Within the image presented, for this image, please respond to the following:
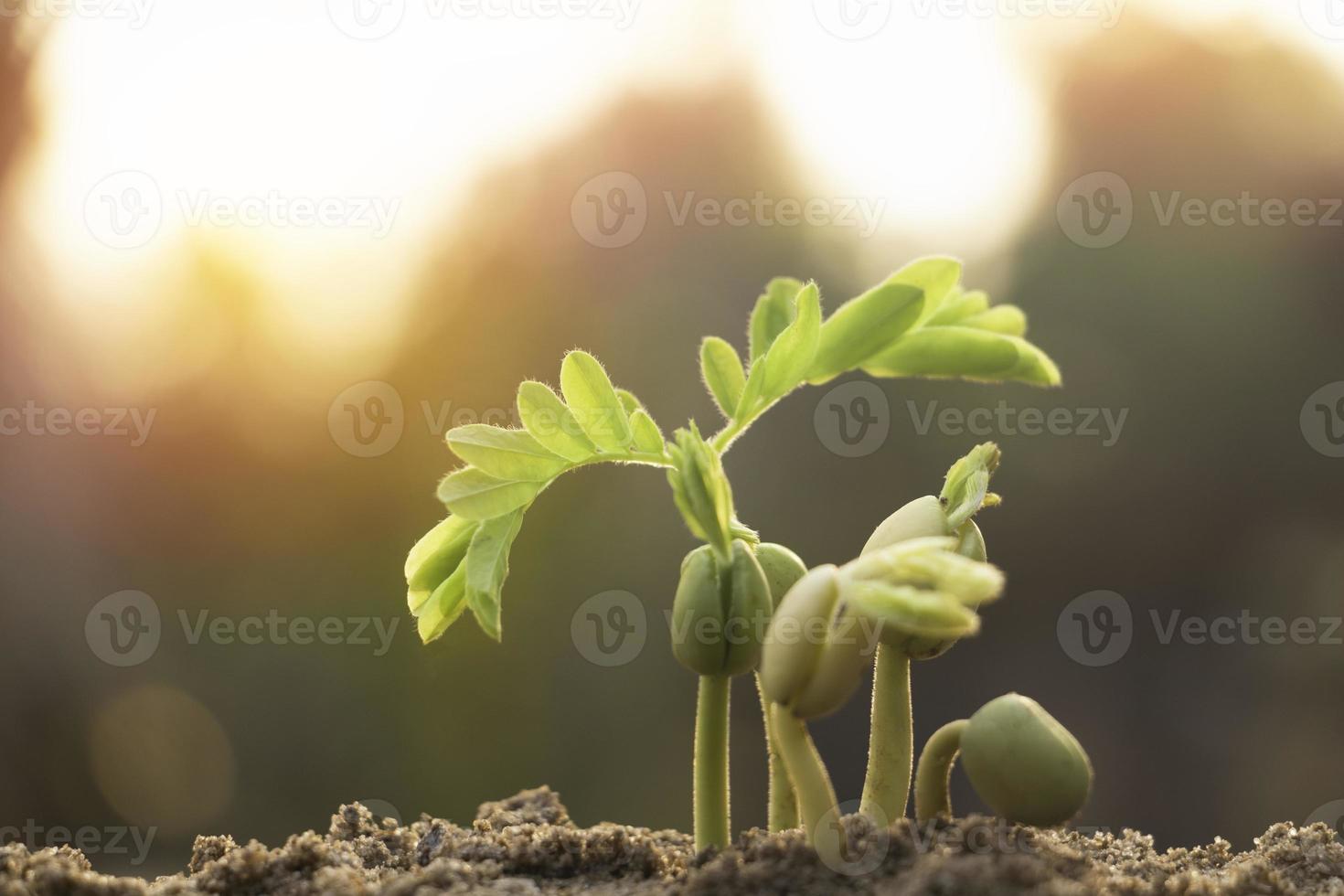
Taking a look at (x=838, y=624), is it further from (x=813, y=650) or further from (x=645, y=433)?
(x=645, y=433)

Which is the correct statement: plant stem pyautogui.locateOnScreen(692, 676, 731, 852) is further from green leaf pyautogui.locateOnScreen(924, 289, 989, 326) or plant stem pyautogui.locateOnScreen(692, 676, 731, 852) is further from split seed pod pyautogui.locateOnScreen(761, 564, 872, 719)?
green leaf pyautogui.locateOnScreen(924, 289, 989, 326)

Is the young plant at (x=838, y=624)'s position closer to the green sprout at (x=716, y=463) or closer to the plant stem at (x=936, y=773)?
the green sprout at (x=716, y=463)

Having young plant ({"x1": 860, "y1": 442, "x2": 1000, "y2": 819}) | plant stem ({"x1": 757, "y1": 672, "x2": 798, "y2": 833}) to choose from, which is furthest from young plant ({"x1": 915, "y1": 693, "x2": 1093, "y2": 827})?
plant stem ({"x1": 757, "y1": 672, "x2": 798, "y2": 833})

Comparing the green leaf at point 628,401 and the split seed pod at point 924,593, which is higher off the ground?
the green leaf at point 628,401

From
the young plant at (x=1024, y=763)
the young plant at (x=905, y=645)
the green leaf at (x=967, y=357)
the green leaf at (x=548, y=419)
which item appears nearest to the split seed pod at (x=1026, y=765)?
the young plant at (x=1024, y=763)

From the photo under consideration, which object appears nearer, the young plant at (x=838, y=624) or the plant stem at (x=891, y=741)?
the young plant at (x=838, y=624)

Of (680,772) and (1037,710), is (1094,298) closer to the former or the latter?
(680,772)

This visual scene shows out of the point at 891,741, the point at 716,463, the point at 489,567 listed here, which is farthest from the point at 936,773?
the point at 489,567
